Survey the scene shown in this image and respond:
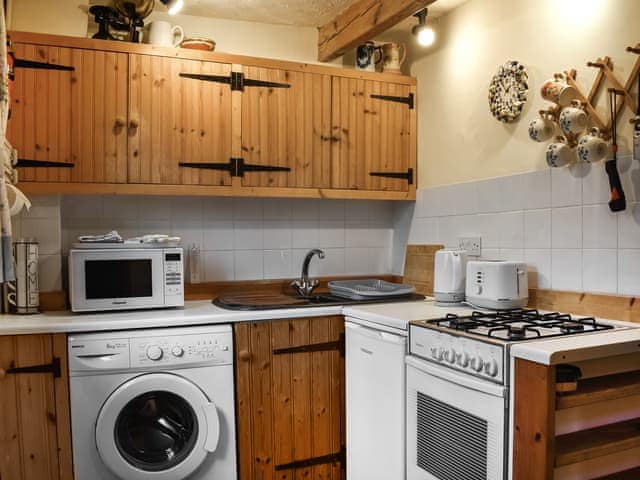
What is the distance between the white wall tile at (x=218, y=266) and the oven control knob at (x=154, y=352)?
74 cm

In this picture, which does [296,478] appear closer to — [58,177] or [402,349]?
[402,349]

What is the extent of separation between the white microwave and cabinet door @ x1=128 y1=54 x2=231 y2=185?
378mm

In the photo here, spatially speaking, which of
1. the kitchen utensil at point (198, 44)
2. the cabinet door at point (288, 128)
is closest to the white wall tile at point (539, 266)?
the cabinet door at point (288, 128)

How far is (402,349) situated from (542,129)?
1.03m

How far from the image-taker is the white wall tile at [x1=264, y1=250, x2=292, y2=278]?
300 cm

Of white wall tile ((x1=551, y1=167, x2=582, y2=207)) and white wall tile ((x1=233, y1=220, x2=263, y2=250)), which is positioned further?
white wall tile ((x1=233, y1=220, x2=263, y2=250))

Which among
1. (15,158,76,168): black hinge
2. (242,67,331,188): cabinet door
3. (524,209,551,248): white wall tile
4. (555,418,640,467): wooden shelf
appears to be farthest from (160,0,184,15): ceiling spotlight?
(555,418,640,467): wooden shelf

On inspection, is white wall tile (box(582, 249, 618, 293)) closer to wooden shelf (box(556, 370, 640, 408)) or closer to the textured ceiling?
wooden shelf (box(556, 370, 640, 408))

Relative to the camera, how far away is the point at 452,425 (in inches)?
67.1

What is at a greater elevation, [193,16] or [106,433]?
[193,16]

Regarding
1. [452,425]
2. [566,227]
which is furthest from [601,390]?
[566,227]

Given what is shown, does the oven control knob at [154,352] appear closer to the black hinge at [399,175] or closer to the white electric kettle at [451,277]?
the white electric kettle at [451,277]

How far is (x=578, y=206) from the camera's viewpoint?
2.07 m

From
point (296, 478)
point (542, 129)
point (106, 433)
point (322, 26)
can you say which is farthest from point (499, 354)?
point (322, 26)
